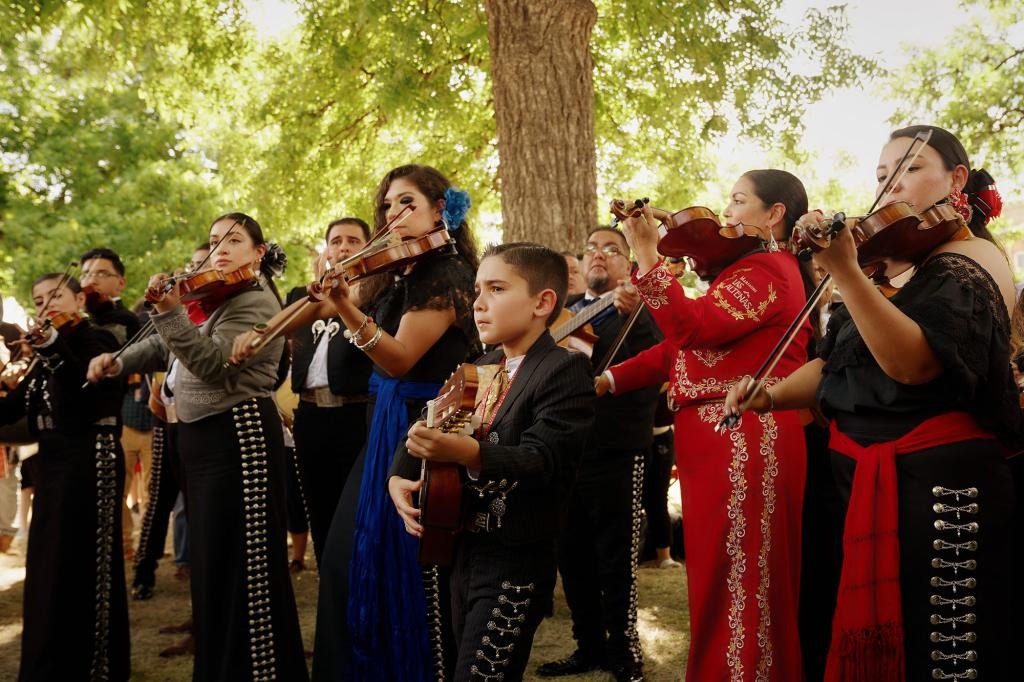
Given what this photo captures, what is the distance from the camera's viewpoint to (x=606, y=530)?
4676 mm

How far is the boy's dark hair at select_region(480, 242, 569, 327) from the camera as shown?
3.11 meters

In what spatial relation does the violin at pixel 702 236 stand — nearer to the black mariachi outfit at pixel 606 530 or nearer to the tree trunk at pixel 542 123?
the black mariachi outfit at pixel 606 530

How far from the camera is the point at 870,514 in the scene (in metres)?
2.58

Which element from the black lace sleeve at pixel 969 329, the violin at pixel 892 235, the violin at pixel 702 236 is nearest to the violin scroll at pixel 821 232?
the violin at pixel 892 235

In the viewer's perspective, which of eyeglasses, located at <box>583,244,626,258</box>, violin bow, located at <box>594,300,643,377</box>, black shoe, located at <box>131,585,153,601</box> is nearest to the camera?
violin bow, located at <box>594,300,643,377</box>

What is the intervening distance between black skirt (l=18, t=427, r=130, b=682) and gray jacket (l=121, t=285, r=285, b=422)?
0.48 meters

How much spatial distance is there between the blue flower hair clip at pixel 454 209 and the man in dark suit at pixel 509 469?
0.84m

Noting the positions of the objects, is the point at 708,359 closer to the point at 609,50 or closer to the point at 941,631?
the point at 941,631

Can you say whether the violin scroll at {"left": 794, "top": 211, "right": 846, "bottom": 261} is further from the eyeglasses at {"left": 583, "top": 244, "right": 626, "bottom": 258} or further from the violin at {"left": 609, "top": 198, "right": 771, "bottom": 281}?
the eyeglasses at {"left": 583, "top": 244, "right": 626, "bottom": 258}

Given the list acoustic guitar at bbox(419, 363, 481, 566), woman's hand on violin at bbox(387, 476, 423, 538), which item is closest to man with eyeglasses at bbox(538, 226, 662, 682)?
woman's hand on violin at bbox(387, 476, 423, 538)

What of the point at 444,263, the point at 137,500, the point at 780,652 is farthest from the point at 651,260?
the point at 137,500

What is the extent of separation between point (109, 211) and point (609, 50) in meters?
14.9

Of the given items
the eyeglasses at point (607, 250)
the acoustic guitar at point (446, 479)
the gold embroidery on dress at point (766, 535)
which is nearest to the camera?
the acoustic guitar at point (446, 479)

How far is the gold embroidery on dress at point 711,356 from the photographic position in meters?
3.46
